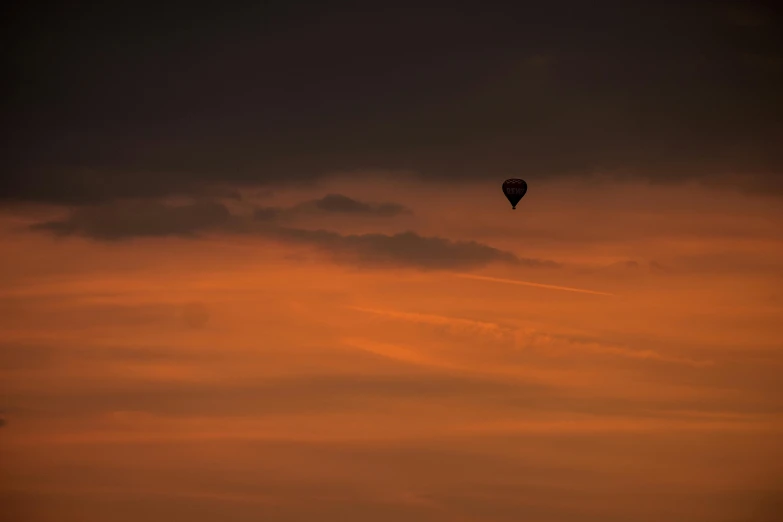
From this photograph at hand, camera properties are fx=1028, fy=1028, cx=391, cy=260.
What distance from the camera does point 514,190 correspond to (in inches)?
4626

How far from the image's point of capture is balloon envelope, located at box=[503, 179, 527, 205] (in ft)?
381

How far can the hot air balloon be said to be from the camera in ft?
381

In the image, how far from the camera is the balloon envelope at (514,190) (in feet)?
381

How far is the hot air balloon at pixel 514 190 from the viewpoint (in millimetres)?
116125

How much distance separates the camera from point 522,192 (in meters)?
118

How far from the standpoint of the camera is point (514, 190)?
11750cm
